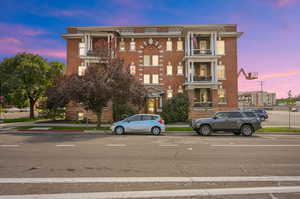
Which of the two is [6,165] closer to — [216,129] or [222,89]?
[216,129]

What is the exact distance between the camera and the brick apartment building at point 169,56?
79.2 feet

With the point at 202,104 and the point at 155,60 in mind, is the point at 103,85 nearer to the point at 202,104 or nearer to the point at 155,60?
the point at 155,60

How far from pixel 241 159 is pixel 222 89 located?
19.9m

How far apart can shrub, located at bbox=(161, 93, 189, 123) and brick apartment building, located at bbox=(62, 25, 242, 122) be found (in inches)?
96.9

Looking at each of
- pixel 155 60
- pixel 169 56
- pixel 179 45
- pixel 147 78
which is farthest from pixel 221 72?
pixel 147 78

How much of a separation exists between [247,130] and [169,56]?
51.1ft

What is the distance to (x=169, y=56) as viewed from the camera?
2578 cm

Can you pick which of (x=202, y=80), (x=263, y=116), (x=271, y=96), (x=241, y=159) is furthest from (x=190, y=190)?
(x=271, y=96)

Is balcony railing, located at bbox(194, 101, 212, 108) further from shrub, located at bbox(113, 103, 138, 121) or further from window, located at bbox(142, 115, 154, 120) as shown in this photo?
window, located at bbox(142, 115, 154, 120)

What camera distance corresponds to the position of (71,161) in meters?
6.36

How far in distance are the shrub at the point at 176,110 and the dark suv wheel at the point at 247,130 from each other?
339 inches

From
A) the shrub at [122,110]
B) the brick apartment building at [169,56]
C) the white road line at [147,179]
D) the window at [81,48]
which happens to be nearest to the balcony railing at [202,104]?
the brick apartment building at [169,56]

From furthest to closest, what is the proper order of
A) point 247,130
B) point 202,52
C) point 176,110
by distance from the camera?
point 202,52 → point 176,110 → point 247,130

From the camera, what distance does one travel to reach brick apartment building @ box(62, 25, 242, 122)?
24141mm
